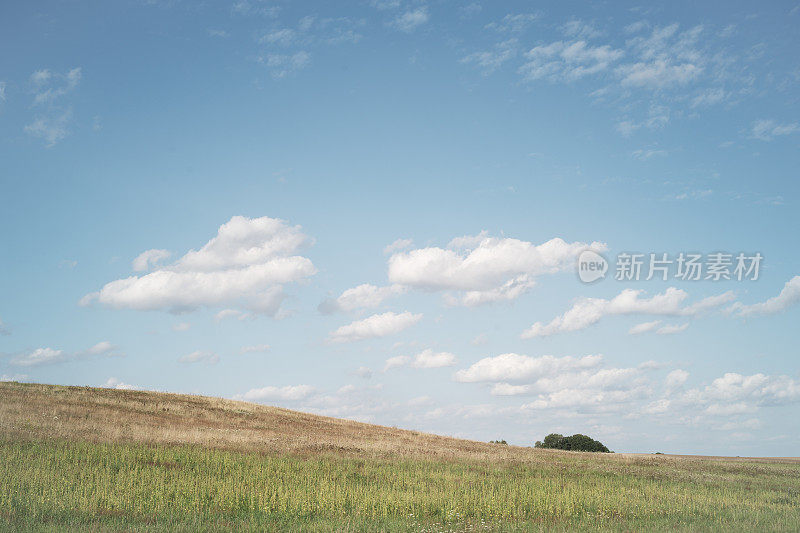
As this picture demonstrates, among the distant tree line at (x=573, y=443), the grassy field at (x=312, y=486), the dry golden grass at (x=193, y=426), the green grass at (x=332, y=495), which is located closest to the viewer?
the green grass at (x=332, y=495)

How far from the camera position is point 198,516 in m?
16.2

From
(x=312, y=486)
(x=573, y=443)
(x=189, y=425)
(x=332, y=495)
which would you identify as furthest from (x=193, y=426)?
(x=573, y=443)

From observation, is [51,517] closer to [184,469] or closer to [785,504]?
[184,469]

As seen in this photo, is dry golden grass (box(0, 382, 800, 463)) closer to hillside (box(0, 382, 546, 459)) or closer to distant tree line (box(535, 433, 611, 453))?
hillside (box(0, 382, 546, 459))

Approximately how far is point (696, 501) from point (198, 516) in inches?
724

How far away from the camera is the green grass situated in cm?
1589

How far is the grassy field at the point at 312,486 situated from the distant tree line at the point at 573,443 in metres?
29.5

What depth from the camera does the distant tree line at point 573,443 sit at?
221ft

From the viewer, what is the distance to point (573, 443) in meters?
68.6

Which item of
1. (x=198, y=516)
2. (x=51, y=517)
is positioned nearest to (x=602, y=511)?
(x=198, y=516)

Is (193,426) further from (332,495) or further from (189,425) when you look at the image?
(332,495)

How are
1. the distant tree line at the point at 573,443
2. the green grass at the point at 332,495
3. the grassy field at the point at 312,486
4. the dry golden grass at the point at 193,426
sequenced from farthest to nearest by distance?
the distant tree line at the point at 573,443, the dry golden grass at the point at 193,426, the grassy field at the point at 312,486, the green grass at the point at 332,495

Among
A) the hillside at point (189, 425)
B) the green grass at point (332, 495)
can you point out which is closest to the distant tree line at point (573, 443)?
the hillside at point (189, 425)

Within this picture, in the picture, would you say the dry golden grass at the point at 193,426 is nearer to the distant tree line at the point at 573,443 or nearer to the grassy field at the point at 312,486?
the grassy field at the point at 312,486
